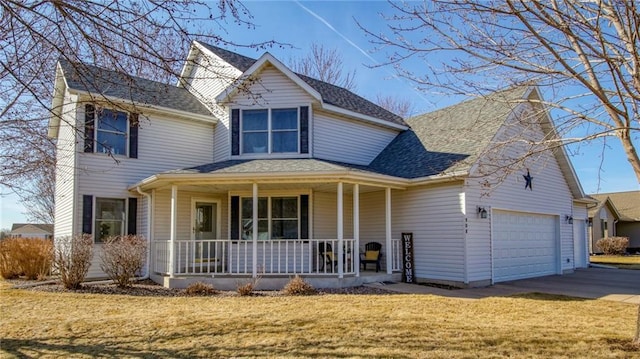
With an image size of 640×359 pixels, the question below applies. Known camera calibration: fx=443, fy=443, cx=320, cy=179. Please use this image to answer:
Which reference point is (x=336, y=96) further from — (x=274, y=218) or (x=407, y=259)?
(x=407, y=259)

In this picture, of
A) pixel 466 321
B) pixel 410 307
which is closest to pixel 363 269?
pixel 410 307

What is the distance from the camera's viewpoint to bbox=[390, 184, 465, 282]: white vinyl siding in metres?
12.1

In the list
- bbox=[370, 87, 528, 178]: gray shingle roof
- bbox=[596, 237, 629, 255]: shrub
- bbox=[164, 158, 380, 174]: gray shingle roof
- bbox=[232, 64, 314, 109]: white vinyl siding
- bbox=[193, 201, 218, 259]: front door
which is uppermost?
bbox=[232, 64, 314, 109]: white vinyl siding

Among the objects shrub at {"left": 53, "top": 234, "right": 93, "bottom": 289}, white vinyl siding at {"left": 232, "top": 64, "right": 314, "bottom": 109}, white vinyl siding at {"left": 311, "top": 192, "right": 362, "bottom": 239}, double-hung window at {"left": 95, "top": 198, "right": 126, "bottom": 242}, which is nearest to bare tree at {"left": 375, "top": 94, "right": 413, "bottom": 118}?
white vinyl siding at {"left": 311, "top": 192, "right": 362, "bottom": 239}

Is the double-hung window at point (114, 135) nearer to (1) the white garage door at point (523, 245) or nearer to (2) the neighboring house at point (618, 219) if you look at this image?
(1) the white garage door at point (523, 245)

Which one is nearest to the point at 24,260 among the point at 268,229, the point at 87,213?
the point at 87,213

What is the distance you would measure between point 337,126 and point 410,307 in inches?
302

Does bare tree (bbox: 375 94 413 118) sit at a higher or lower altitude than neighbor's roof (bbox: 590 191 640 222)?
higher

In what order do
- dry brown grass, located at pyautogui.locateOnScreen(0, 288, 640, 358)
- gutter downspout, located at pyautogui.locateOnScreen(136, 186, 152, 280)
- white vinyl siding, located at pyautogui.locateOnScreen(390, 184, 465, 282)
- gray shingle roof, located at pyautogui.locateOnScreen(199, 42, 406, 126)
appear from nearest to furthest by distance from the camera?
dry brown grass, located at pyautogui.locateOnScreen(0, 288, 640, 358)
white vinyl siding, located at pyautogui.locateOnScreen(390, 184, 465, 282)
gutter downspout, located at pyautogui.locateOnScreen(136, 186, 152, 280)
gray shingle roof, located at pyautogui.locateOnScreen(199, 42, 406, 126)

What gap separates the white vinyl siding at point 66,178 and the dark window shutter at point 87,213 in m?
0.30

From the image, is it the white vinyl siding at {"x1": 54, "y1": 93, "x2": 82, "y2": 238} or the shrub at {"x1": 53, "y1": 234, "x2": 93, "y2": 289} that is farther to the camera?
the white vinyl siding at {"x1": 54, "y1": 93, "x2": 82, "y2": 238}

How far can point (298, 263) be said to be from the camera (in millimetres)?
12625

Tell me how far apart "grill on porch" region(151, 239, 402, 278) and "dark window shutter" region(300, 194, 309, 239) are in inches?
17.7

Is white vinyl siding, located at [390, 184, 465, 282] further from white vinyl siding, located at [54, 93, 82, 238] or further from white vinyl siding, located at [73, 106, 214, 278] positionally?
white vinyl siding, located at [54, 93, 82, 238]
